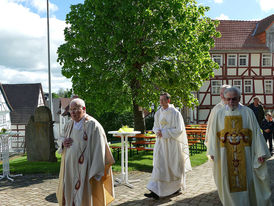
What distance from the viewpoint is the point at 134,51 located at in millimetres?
13547

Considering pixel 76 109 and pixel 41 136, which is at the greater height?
pixel 76 109

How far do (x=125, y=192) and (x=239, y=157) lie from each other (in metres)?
2.89

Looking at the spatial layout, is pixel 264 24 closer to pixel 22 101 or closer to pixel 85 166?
pixel 85 166

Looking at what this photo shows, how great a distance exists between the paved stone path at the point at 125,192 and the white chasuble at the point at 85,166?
1.45m

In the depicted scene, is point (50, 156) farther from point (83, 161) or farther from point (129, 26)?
point (83, 161)

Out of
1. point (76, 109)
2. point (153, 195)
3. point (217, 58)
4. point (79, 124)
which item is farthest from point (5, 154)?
point (217, 58)

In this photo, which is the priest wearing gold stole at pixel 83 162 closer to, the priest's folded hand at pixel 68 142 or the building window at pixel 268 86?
the priest's folded hand at pixel 68 142

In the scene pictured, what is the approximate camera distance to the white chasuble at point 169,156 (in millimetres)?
6875

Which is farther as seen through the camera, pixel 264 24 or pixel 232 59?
pixel 264 24

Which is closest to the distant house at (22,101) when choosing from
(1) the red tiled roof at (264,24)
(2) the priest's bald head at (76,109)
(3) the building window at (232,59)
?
(3) the building window at (232,59)

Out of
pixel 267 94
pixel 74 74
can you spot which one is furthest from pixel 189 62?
pixel 267 94

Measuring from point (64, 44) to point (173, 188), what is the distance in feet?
34.7

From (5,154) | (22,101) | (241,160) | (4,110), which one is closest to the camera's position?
(241,160)

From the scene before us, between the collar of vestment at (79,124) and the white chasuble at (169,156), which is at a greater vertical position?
the collar of vestment at (79,124)
